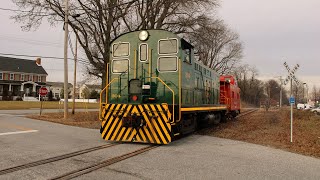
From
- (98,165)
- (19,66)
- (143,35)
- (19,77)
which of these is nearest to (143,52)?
(143,35)

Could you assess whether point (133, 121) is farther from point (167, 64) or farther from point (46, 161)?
point (46, 161)

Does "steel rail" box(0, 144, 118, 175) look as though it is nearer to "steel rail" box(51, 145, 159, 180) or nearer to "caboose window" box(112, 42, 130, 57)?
"steel rail" box(51, 145, 159, 180)

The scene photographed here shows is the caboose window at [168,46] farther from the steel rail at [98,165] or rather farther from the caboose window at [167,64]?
the steel rail at [98,165]

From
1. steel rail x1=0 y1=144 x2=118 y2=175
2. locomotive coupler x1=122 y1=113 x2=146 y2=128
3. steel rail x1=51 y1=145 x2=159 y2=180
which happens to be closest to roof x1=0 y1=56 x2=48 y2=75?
locomotive coupler x1=122 y1=113 x2=146 y2=128

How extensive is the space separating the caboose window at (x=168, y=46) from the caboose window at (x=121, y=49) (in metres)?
1.31

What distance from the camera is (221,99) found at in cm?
2097

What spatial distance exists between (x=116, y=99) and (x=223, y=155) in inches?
Answer: 180

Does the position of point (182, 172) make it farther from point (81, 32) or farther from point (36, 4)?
point (36, 4)

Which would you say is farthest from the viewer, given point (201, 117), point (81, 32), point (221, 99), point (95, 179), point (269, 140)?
point (81, 32)

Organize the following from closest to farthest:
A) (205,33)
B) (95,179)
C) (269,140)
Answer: (95,179) → (269,140) → (205,33)

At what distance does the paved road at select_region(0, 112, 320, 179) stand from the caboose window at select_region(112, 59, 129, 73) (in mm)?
2763

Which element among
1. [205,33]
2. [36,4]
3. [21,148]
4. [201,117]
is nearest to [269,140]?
[201,117]

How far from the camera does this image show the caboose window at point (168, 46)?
1089cm

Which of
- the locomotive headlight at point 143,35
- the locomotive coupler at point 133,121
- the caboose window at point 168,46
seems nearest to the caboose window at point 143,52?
the locomotive headlight at point 143,35
